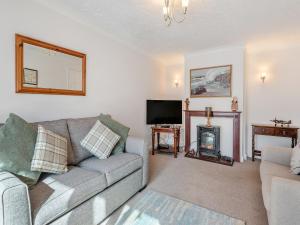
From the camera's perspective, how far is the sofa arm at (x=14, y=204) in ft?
3.33

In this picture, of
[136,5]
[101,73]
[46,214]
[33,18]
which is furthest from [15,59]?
[46,214]

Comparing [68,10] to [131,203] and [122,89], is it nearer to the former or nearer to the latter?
[122,89]

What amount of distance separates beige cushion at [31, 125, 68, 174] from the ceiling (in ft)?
5.39

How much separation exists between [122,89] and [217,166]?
2.34 meters

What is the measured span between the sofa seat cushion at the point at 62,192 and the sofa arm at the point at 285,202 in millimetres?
1440

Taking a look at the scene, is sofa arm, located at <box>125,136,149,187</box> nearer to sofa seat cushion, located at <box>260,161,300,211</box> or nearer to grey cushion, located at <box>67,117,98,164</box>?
grey cushion, located at <box>67,117,98,164</box>

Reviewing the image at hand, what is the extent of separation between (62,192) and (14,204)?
1.14 feet

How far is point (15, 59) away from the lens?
186cm

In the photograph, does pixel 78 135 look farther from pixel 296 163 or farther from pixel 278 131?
pixel 278 131

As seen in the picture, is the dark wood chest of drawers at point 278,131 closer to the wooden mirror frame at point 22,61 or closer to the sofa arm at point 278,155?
the sofa arm at point 278,155

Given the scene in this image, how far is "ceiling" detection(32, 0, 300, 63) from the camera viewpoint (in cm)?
206

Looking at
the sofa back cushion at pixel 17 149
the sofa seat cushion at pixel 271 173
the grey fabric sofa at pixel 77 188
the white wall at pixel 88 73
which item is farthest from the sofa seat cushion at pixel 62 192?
the sofa seat cushion at pixel 271 173

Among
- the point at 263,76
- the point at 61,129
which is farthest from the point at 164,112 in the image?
the point at 61,129

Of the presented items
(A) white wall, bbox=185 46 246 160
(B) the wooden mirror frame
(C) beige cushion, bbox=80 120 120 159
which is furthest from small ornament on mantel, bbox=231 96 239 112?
(B) the wooden mirror frame
